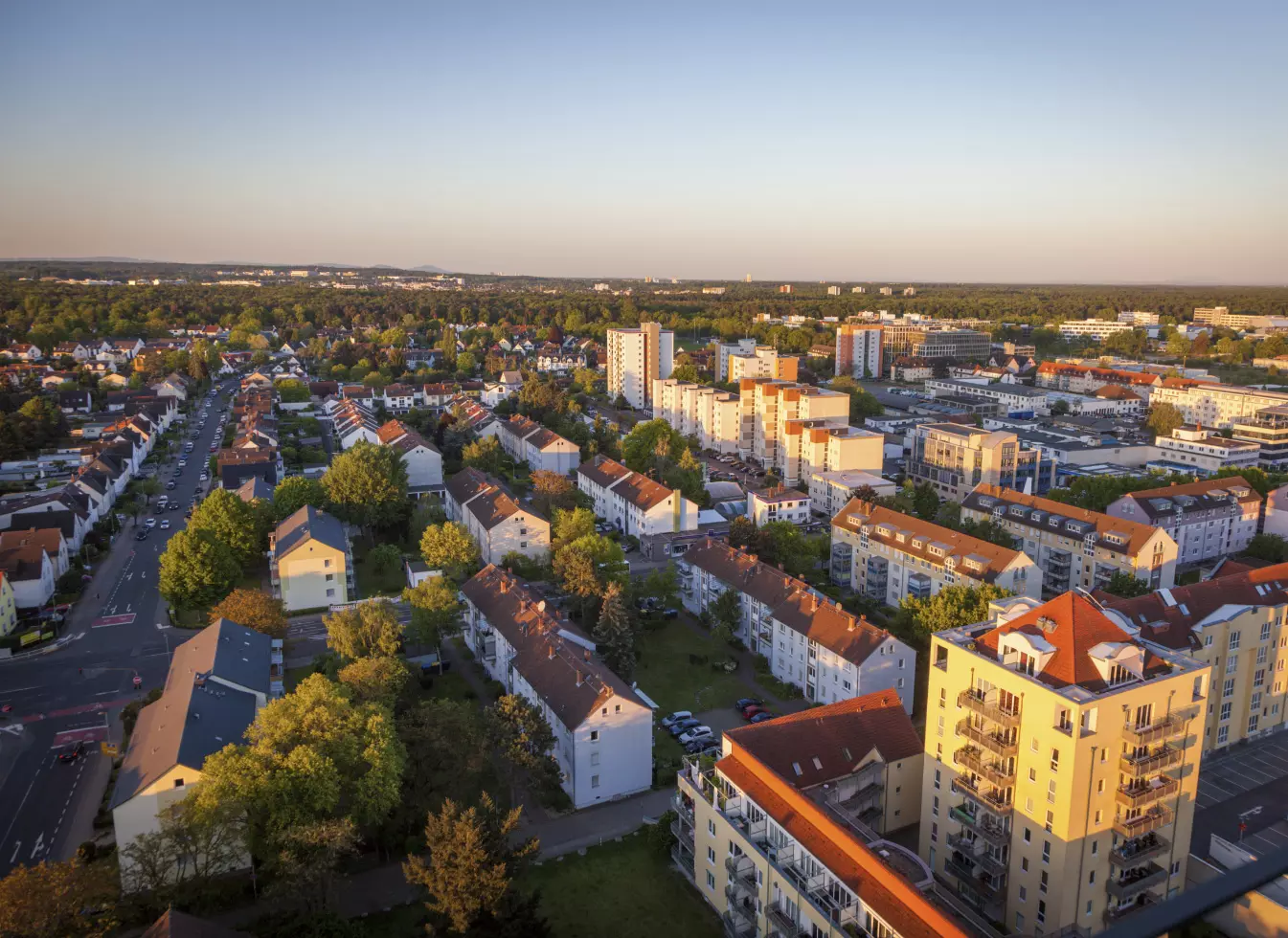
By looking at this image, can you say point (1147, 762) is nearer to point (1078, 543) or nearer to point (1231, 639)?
point (1231, 639)

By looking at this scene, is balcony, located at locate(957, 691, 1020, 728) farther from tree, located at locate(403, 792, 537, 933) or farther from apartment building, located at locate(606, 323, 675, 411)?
apartment building, located at locate(606, 323, 675, 411)

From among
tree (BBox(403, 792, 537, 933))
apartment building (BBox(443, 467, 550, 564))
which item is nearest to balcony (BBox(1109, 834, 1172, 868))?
tree (BBox(403, 792, 537, 933))

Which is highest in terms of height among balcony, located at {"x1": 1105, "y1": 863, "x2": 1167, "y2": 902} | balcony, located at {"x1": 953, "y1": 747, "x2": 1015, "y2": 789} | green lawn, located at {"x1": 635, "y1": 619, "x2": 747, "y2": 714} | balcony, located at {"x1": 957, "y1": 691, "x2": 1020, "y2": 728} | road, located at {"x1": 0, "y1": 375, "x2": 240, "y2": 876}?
balcony, located at {"x1": 957, "y1": 691, "x2": 1020, "y2": 728}

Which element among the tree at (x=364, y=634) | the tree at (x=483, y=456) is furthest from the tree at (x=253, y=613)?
the tree at (x=483, y=456)

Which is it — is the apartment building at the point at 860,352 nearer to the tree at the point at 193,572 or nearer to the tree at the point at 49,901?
the tree at the point at 193,572

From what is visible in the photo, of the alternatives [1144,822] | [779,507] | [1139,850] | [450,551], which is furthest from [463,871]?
[779,507]

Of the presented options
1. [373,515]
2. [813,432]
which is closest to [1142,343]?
[813,432]
